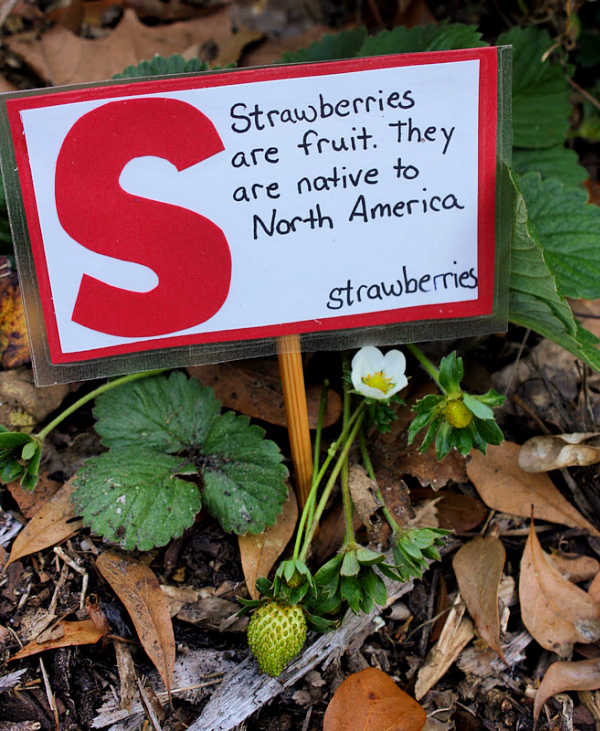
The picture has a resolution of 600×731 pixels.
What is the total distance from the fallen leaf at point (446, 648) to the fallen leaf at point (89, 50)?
165 cm

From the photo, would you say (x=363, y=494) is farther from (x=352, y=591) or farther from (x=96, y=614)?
(x=96, y=614)


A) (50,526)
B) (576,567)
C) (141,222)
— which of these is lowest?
(576,567)

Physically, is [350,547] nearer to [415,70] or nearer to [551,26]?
[415,70]

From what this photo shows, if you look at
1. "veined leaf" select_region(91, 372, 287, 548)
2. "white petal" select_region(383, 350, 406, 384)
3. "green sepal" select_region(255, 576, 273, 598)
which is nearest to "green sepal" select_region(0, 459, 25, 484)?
"veined leaf" select_region(91, 372, 287, 548)

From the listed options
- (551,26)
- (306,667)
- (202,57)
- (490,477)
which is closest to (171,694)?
(306,667)

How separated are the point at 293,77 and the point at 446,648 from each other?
108 cm

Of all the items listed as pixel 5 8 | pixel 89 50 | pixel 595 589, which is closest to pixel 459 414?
pixel 595 589

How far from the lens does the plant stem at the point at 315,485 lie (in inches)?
43.8

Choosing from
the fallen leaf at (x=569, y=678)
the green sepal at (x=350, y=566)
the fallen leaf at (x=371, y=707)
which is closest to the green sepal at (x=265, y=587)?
the green sepal at (x=350, y=566)

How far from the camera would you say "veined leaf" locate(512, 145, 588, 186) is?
1637 millimetres

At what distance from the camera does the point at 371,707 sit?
1.12 m

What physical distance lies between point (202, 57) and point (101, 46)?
29 centimetres

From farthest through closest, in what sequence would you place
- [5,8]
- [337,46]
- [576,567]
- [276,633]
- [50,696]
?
[5,8] < [337,46] < [576,567] < [50,696] < [276,633]

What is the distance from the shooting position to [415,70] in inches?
43.7
